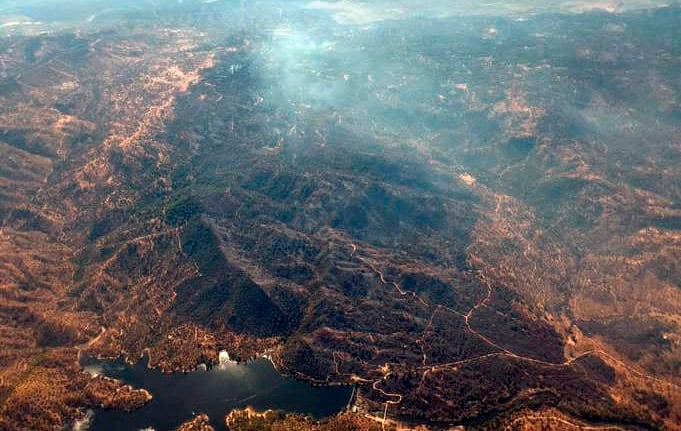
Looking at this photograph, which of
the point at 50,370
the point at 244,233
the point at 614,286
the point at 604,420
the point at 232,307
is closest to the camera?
the point at 604,420

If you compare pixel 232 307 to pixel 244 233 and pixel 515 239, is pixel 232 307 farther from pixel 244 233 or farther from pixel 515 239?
pixel 515 239

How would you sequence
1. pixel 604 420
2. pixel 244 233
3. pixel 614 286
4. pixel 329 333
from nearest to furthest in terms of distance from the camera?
1. pixel 604 420
2. pixel 329 333
3. pixel 614 286
4. pixel 244 233

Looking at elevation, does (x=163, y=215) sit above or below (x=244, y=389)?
above

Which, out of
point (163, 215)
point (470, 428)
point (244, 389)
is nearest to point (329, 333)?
point (244, 389)

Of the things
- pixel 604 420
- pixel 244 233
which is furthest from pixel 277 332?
pixel 604 420

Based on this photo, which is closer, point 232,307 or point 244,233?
point 232,307

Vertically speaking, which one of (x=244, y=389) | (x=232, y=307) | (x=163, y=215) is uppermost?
(x=163, y=215)
